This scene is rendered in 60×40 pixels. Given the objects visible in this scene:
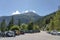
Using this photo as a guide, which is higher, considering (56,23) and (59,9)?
(59,9)

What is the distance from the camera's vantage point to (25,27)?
13100cm

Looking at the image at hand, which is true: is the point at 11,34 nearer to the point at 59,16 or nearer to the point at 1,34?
the point at 1,34

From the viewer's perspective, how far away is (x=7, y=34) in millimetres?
48406

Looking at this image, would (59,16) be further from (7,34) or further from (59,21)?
(7,34)

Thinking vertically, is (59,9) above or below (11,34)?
above

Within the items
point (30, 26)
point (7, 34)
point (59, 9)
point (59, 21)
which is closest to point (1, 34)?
point (7, 34)

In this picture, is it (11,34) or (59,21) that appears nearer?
(11,34)

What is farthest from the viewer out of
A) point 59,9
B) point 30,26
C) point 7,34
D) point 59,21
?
point 30,26

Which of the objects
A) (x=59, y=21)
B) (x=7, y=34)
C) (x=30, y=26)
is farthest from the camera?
(x=30, y=26)

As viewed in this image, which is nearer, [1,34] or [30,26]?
[1,34]

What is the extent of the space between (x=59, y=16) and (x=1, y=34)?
117 ft

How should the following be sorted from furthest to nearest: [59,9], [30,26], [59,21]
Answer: [30,26] < [59,9] < [59,21]

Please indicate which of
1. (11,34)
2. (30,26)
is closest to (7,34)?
(11,34)

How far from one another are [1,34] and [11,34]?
2.58 m
